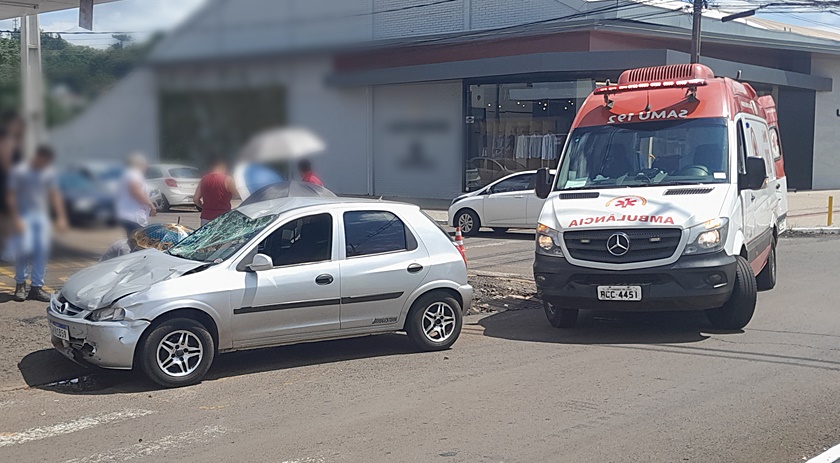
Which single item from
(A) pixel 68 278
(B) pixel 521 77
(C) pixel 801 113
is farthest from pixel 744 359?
(C) pixel 801 113

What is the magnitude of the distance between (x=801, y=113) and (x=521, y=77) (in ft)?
50.2

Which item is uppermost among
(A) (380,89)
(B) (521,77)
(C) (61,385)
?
(B) (521,77)

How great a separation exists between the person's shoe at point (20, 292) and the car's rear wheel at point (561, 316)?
5767 mm

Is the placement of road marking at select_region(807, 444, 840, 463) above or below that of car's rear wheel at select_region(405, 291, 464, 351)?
below

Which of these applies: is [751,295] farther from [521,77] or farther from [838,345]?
[521,77]

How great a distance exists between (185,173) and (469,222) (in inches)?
548

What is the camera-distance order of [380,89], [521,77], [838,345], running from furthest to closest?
[521,77] < [838,345] < [380,89]

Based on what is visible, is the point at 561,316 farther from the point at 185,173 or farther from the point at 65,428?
the point at 65,428

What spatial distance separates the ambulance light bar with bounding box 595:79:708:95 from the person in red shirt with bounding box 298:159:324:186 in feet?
14.4

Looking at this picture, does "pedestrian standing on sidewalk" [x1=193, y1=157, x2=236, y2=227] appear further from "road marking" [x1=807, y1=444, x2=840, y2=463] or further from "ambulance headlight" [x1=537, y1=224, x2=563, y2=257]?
"road marking" [x1=807, y1=444, x2=840, y2=463]

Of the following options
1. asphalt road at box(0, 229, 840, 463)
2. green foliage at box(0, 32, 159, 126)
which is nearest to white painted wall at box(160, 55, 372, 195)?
green foliage at box(0, 32, 159, 126)

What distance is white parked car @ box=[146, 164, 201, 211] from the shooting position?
5.90 metres

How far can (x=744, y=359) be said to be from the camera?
8.06 meters

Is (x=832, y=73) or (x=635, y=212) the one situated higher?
(x=832, y=73)
